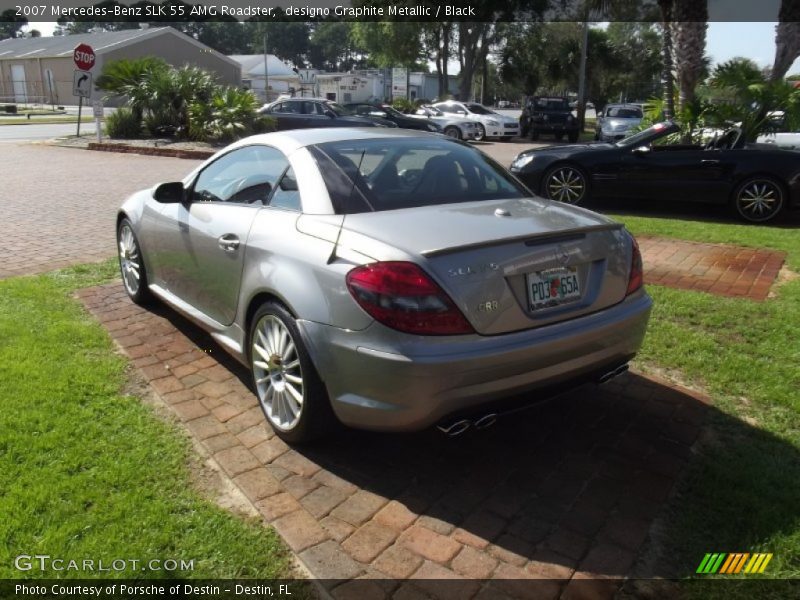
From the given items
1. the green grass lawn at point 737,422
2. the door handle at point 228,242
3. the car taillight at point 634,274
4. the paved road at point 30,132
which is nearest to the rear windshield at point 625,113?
the paved road at point 30,132

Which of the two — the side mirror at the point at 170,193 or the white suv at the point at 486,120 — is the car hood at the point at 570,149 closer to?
the side mirror at the point at 170,193

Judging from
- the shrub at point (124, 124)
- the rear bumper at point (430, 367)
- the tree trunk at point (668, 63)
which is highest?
the tree trunk at point (668, 63)

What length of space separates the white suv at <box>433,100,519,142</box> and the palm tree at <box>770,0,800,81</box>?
13318 mm

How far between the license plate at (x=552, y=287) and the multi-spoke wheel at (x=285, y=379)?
1046 mm

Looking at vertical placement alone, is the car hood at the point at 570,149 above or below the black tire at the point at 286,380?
→ above

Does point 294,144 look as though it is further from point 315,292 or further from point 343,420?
point 343,420

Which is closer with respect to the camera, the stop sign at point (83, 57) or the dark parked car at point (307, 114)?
the stop sign at point (83, 57)

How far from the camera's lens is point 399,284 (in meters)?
2.73

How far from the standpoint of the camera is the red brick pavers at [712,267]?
5.78 meters

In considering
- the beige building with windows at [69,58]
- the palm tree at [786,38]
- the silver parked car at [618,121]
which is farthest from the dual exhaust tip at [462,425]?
the beige building with windows at [69,58]

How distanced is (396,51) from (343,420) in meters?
38.6

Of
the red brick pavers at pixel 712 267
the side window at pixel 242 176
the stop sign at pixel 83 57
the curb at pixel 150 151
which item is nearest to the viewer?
the side window at pixel 242 176

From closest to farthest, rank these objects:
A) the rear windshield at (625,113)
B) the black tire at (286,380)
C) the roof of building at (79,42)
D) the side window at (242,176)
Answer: the black tire at (286,380), the side window at (242,176), the rear windshield at (625,113), the roof of building at (79,42)

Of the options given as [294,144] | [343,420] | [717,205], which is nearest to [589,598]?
[343,420]
